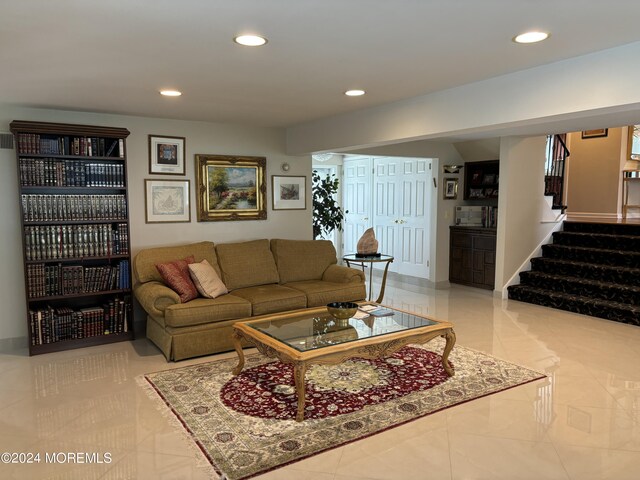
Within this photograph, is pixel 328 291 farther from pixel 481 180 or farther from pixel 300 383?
pixel 481 180

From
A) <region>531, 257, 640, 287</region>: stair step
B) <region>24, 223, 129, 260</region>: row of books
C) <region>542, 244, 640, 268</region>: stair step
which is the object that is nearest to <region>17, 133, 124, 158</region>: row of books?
<region>24, 223, 129, 260</region>: row of books

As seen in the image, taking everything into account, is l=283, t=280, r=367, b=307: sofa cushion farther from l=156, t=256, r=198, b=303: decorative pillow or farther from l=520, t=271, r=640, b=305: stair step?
l=520, t=271, r=640, b=305: stair step

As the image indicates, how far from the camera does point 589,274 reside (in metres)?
6.15

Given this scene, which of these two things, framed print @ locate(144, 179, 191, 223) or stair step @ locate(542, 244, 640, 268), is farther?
stair step @ locate(542, 244, 640, 268)

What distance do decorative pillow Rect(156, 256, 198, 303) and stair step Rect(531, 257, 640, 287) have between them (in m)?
4.84

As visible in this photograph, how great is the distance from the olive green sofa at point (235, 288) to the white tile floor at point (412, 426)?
0.26m

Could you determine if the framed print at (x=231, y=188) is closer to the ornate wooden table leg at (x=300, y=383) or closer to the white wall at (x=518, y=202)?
the ornate wooden table leg at (x=300, y=383)

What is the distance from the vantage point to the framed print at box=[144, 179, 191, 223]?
5.03m

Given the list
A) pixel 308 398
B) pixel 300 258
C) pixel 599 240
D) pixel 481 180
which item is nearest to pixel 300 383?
pixel 308 398

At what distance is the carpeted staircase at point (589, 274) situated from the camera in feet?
17.9

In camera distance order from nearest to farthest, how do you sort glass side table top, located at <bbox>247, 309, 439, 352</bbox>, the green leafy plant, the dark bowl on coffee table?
glass side table top, located at <bbox>247, 309, 439, 352</bbox> → the dark bowl on coffee table → the green leafy plant

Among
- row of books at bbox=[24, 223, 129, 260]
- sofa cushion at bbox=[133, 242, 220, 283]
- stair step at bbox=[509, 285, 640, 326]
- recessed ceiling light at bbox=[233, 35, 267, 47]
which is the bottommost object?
stair step at bbox=[509, 285, 640, 326]

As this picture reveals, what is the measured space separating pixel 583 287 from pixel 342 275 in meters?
3.13

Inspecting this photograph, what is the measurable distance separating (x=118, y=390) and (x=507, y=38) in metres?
3.45
